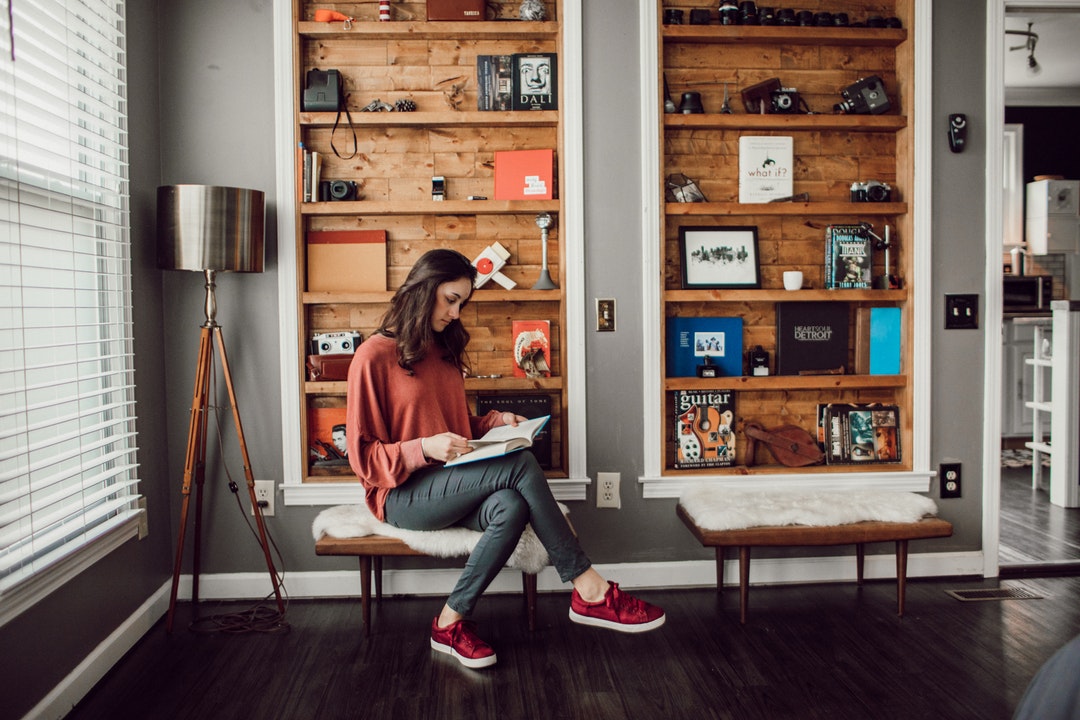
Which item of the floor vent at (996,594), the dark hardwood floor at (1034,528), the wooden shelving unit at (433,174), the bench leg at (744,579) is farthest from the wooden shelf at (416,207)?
the dark hardwood floor at (1034,528)

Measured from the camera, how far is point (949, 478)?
304 cm

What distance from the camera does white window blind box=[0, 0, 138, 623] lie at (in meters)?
1.86

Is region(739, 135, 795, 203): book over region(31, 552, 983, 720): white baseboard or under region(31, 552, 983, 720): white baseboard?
over

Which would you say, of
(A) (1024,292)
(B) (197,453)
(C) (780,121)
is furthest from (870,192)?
(A) (1024,292)

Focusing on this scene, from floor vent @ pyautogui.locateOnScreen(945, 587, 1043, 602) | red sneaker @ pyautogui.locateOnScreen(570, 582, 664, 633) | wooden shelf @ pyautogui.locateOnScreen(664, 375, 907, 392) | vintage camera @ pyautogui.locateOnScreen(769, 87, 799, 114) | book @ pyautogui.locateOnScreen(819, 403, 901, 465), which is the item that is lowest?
floor vent @ pyautogui.locateOnScreen(945, 587, 1043, 602)

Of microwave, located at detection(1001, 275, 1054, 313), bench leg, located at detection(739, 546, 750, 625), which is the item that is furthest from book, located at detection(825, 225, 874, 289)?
microwave, located at detection(1001, 275, 1054, 313)

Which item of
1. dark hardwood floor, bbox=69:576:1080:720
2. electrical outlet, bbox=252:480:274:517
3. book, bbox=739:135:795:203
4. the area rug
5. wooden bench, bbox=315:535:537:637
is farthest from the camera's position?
the area rug

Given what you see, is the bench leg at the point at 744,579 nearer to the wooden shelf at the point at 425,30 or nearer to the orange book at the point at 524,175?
the orange book at the point at 524,175

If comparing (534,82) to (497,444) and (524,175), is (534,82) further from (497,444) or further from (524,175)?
(497,444)

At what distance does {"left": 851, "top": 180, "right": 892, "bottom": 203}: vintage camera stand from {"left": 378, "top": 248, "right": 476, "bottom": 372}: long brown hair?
1685mm

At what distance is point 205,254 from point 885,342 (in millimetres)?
2647

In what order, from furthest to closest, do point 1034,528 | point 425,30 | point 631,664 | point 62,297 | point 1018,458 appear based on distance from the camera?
point 1018,458
point 1034,528
point 425,30
point 631,664
point 62,297

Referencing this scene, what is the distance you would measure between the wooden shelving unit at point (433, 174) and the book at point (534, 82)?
0.06 meters

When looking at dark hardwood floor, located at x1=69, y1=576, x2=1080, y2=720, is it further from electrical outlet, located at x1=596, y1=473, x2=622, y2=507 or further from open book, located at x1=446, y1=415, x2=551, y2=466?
open book, located at x1=446, y1=415, x2=551, y2=466
